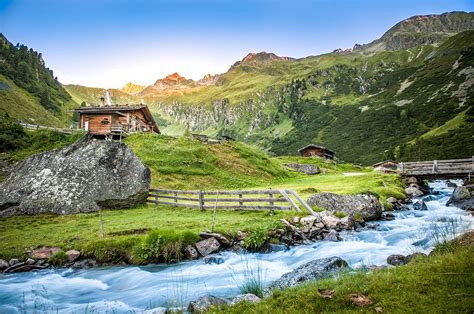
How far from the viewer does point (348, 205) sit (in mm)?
24062

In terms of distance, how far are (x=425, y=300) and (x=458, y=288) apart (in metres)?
0.76

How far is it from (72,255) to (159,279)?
5.53 meters

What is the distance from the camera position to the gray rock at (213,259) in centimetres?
1492

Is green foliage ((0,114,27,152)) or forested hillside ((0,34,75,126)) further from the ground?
forested hillside ((0,34,75,126))

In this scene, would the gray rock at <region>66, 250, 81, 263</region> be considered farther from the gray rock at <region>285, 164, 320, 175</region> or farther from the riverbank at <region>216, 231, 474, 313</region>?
the gray rock at <region>285, 164, 320, 175</region>

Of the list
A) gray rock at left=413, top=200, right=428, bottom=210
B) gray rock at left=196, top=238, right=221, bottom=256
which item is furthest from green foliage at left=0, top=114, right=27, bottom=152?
gray rock at left=413, top=200, right=428, bottom=210

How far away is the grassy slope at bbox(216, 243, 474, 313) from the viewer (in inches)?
225

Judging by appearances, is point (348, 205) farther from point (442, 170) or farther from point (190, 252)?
point (442, 170)

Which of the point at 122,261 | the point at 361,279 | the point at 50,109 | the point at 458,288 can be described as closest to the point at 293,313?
the point at 361,279

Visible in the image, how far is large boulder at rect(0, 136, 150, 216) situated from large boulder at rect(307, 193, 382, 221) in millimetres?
15213

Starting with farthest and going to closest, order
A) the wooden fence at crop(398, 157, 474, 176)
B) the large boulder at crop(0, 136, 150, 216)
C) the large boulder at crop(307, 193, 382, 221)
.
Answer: the wooden fence at crop(398, 157, 474, 176), the large boulder at crop(0, 136, 150, 216), the large boulder at crop(307, 193, 382, 221)

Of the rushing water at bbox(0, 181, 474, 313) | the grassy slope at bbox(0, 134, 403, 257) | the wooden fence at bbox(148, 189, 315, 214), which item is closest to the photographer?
the rushing water at bbox(0, 181, 474, 313)

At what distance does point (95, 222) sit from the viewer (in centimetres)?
2097

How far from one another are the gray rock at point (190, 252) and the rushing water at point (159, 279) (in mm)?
476
